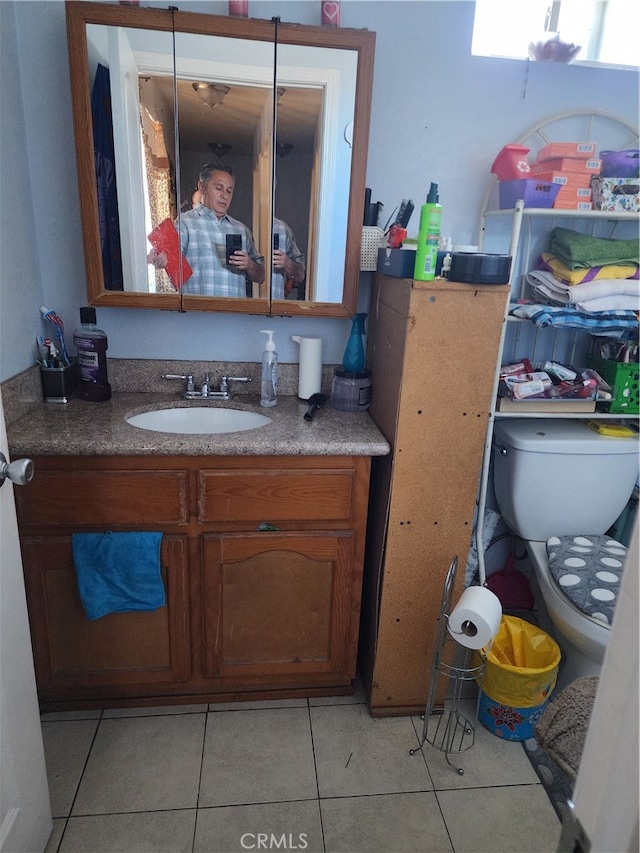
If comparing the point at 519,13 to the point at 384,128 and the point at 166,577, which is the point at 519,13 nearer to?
the point at 384,128

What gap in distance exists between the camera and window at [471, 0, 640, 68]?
1647 millimetres

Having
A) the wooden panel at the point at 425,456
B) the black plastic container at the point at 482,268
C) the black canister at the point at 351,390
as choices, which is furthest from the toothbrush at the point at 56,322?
the black plastic container at the point at 482,268

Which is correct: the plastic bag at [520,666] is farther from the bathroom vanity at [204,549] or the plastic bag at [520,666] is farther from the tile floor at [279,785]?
the bathroom vanity at [204,549]

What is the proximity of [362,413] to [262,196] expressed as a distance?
0.71 meters

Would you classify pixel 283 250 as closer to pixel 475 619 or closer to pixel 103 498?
pixel 103 498

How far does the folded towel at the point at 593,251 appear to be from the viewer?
1.64m

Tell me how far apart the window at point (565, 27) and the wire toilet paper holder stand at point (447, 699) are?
1.53 metres

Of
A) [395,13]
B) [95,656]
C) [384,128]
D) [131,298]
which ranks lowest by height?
[95,656]

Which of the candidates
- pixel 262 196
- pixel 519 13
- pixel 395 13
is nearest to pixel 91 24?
pixel 262 196

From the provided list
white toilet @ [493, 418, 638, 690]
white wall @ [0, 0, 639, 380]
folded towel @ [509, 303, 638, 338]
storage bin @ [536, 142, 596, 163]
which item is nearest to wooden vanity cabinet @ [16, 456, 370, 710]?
white wall @ [0, 0, 639, 380]

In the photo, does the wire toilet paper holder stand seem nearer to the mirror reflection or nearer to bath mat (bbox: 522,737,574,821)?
bath mat (bbox: 522,737,574,821)

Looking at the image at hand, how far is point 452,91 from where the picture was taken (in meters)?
1.67

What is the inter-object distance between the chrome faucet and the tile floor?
3.12ft

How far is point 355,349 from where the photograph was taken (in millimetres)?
1748
